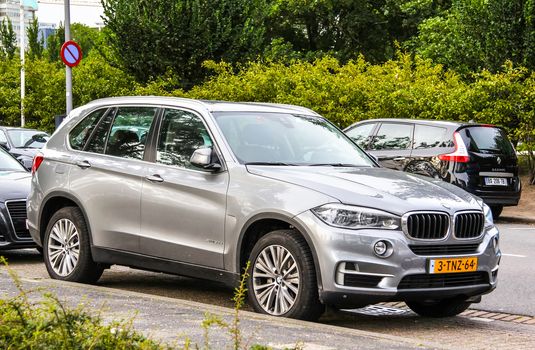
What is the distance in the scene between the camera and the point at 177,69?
35094mm

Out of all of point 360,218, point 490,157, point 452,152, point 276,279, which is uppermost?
point 360,218

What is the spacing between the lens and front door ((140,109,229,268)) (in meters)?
8.45

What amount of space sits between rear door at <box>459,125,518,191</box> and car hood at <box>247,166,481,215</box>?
9.72 m

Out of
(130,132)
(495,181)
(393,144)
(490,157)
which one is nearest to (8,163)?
(130,132)

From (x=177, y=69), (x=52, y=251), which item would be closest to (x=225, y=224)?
(x=52, y=251)

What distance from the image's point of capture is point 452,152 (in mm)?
17891

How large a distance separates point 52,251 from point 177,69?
25.5 metres

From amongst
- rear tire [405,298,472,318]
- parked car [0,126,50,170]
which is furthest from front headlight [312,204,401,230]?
parked car [0,126,50,170]

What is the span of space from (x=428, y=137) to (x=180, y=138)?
9578 millimetres

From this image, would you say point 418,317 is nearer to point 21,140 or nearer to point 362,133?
point 362,133

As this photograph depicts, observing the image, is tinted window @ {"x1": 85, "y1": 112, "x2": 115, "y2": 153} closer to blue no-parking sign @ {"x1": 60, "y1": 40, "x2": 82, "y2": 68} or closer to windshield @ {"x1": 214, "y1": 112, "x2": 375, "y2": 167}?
windshield @ {"x1": 214, "y1": 112, "x2": 375, "y2": 167}

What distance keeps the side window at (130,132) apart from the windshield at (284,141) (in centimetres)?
83

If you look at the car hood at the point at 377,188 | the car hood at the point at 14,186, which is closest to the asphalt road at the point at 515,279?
the car hood at the point at 377,188

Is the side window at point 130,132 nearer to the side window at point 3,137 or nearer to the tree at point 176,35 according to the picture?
the side window at point 3,137
